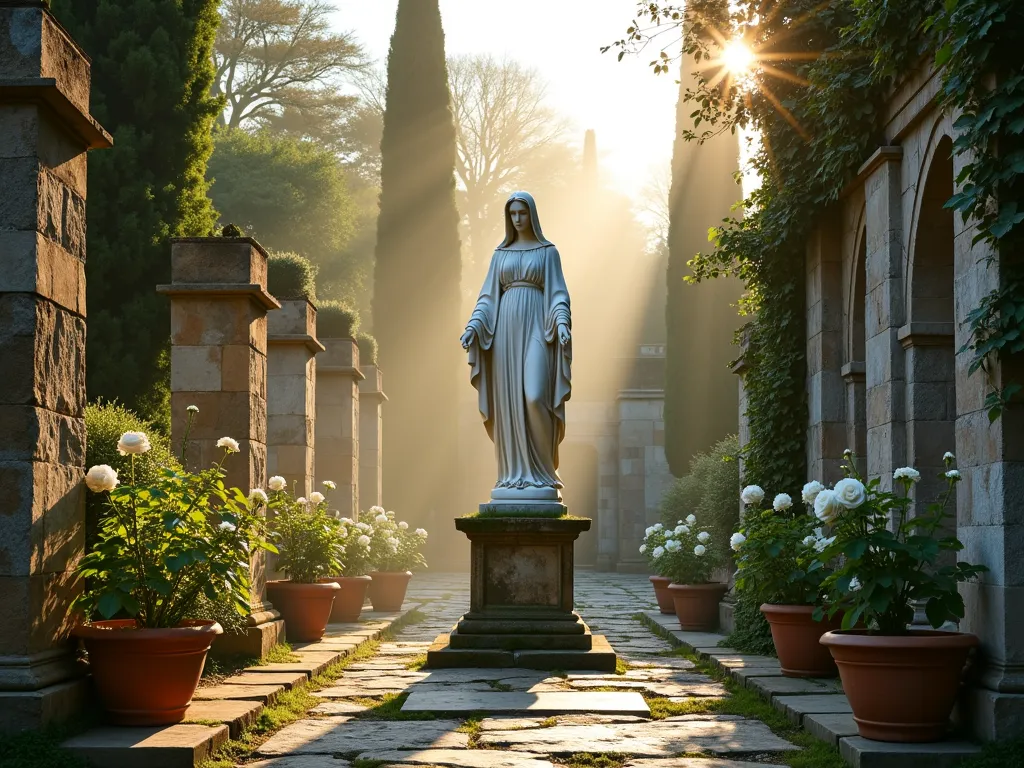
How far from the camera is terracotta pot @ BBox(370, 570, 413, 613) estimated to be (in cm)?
1244

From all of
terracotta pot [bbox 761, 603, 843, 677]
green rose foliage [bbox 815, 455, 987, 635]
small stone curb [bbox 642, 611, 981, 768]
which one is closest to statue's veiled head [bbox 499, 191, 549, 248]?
terracotta pot [bbox 761, 603, 843, 677]

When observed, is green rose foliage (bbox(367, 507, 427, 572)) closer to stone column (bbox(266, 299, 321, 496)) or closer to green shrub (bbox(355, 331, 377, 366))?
stone column (bbox(266, 299, 321, 496))

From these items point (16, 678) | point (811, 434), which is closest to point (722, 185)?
point (811, 434)

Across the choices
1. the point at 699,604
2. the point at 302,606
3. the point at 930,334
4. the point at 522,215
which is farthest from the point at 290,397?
A: the point at 930,334

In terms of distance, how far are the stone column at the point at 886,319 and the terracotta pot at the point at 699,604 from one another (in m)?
3.41

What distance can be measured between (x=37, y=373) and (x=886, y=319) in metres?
5.00

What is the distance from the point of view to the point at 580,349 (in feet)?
120

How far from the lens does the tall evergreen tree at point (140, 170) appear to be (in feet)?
37.6

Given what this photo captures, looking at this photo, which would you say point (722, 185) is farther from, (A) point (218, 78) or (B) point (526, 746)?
(B) point (526, 746)

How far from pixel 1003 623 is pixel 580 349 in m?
31.9

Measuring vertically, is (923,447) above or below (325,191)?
below

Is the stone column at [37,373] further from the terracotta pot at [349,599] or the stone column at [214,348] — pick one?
the terracotta pot at [349,599]

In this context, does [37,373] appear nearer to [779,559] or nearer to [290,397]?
[779,559]

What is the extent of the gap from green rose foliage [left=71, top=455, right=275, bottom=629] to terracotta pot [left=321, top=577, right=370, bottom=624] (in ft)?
16.9
